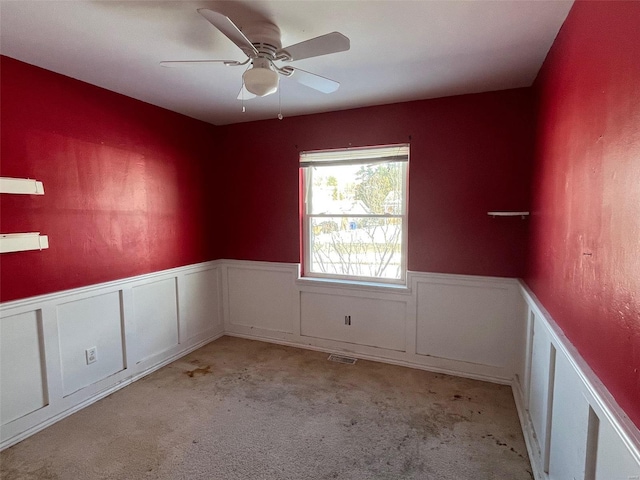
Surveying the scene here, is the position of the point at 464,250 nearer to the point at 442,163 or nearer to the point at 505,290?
the point at 505,290

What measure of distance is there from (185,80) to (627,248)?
2755 millimetres

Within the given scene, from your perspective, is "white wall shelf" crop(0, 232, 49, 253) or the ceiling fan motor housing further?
"white wall shelf" crop(0, 232, 49, 253)

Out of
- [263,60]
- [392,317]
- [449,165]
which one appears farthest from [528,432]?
[263,60]

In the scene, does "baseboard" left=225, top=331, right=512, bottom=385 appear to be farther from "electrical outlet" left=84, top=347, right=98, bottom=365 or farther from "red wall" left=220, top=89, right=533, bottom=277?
"electrical outlet" left=84, top=347, right=98, bottom=365

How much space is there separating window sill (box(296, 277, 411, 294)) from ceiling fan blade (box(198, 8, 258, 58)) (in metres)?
2.28

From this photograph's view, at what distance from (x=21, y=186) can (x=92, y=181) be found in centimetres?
50

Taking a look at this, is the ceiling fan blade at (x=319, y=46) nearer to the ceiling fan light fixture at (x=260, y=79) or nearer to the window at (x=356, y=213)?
the ceiling fan light fixture at (x=260, y=79)

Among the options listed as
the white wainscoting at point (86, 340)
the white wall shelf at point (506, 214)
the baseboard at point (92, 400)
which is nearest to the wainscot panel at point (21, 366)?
the white wainscoting at point (86, 340)

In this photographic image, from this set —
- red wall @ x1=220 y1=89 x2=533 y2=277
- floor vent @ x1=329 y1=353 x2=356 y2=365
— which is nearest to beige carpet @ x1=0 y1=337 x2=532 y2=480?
floor vent @ x1=329 y1=353 x2=356 y2=365

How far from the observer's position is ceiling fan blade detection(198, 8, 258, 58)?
1.31 meters

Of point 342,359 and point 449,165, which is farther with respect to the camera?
point 342,359

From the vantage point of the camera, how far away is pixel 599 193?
1.20m

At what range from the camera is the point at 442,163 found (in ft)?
9.73

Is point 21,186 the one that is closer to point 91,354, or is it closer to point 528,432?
point 91,354
